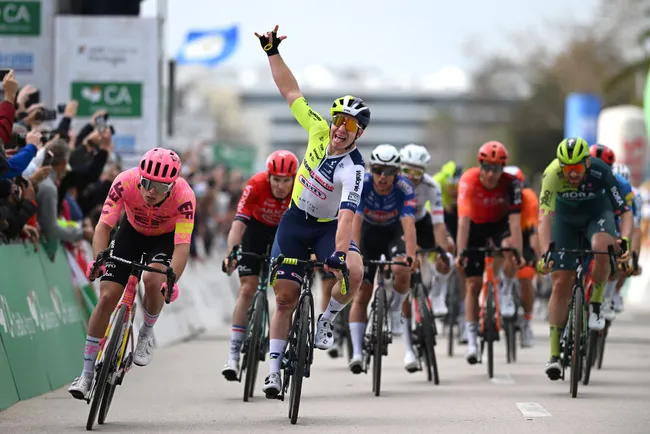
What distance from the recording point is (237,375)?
1317 centimetres

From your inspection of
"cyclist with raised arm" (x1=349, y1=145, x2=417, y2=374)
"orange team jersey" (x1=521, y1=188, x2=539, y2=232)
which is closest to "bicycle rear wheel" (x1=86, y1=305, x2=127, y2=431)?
"cyclist with raised arm" (x1=349, y1=145, x2=417, y2=374)

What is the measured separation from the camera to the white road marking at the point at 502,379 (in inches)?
572

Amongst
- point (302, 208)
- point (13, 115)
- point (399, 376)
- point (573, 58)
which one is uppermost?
point (573, 58)

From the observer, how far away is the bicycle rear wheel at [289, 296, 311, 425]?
10.8 metres

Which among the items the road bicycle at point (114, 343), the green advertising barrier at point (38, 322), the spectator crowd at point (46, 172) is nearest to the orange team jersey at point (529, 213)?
the spectator crowd at point (46, 172)

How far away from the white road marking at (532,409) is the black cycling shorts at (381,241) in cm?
282

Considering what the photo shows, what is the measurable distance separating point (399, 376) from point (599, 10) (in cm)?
5712

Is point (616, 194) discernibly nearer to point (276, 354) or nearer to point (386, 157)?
→ point (386, 157)

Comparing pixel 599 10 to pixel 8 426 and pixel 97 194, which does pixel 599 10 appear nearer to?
pixel 97 194

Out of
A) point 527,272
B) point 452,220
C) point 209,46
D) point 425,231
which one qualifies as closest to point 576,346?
point 425,231

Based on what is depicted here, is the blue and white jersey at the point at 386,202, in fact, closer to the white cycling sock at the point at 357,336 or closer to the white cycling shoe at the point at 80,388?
the white cycling sock at the point at 357,336

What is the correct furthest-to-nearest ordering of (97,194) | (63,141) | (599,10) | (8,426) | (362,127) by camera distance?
(599,10), (97,194), (63,141), (362,127), (8,426)

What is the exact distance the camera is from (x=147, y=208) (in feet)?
36.0

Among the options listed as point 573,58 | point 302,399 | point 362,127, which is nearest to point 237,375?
point 302,399
